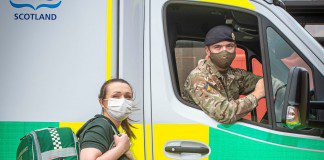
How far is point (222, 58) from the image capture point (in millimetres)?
3191

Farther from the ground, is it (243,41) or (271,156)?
(243,41)

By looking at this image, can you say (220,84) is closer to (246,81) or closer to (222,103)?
(222,103)

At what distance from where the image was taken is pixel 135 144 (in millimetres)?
3010

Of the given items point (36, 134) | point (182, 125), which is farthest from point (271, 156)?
point (36, 134)

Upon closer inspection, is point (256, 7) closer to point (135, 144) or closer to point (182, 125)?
point (182, 125)

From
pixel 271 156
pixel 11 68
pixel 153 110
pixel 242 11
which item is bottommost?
pixel 271 156

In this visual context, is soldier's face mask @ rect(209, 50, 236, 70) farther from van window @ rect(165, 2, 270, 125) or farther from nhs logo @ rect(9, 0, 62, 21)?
nhs logo @ rect(9, 0, 62, 21)

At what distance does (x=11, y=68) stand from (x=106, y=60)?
1.84 feet

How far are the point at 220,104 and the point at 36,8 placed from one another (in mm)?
1215

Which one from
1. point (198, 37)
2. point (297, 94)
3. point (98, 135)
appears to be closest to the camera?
point (297, 94)

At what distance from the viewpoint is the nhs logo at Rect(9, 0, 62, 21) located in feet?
10.0

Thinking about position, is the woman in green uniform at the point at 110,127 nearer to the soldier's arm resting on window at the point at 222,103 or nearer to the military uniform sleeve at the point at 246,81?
the soldier's arm resting on window at the point at 222,103

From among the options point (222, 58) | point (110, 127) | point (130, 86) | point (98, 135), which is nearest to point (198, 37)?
point (222, 58)

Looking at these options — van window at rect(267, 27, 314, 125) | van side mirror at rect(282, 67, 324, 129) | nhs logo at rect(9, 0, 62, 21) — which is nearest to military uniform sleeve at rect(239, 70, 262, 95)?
van window at rect(267, 27, 314, 125)
